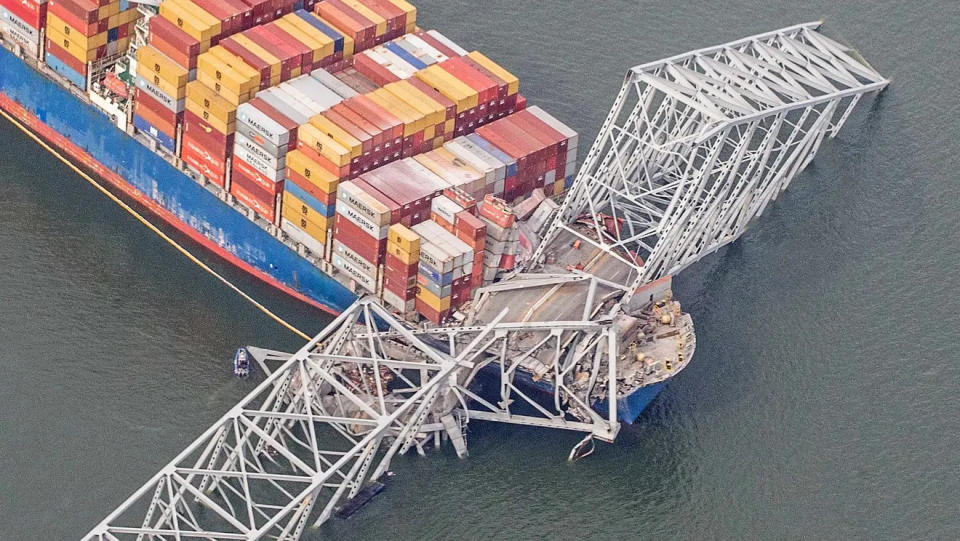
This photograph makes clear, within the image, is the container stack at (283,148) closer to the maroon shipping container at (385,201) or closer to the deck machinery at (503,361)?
the maroon shipping container at (385,201)

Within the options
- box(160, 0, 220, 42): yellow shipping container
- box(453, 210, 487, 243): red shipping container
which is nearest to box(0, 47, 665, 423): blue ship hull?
box(453, 210, 487, 243): red shipping container

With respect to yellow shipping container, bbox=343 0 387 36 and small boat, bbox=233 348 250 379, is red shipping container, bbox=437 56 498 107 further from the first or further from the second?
small boat, bbox=233 348 250 379

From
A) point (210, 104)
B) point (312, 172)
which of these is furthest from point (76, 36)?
point (312, 172)

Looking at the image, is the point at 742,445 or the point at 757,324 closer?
the point at 742,445

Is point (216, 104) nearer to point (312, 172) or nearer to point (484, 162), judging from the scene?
point (312, 172)

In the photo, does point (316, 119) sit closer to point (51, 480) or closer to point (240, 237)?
point (240, 237)

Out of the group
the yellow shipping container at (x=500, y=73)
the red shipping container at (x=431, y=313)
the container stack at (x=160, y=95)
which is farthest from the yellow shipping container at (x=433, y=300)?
the container stack at (x=160, y=95)

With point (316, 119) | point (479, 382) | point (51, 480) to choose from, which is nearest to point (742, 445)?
point (479, 382)
